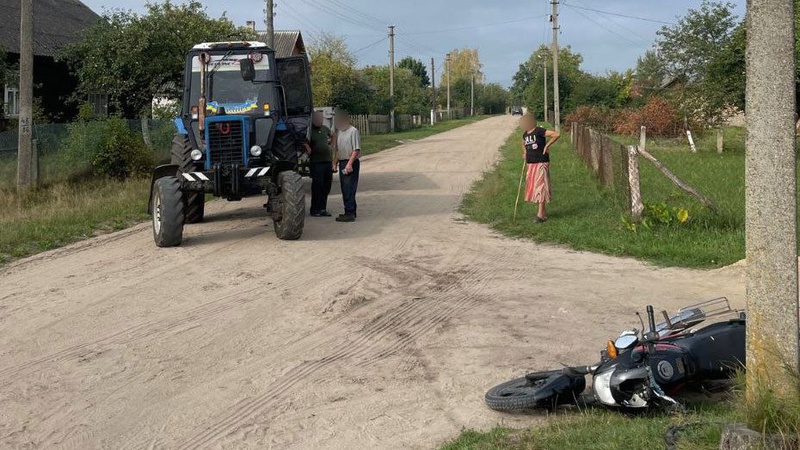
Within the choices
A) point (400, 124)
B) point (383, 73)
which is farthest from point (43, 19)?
point (383, 73)

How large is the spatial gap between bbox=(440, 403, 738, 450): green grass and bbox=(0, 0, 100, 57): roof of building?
24.1 m

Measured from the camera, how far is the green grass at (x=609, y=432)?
4461 mm

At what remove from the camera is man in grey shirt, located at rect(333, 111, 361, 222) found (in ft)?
45.9

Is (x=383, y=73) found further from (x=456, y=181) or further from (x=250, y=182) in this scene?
(x=250, y=182)

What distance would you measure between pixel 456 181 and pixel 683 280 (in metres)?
12.0

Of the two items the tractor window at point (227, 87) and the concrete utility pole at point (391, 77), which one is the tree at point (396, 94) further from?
the tractor window at point (227, 87)

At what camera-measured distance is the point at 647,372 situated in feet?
17.4

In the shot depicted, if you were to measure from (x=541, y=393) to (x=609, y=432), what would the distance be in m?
0.72

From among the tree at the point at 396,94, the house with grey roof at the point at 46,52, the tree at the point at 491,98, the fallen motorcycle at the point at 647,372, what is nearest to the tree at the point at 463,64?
the tree at the point at 491,98

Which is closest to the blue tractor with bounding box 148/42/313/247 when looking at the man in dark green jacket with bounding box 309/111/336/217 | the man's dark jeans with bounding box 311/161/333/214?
the man in dark green jacket with bounding box 309/111/336/217

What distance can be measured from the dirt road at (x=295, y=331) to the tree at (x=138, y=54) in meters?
13.1

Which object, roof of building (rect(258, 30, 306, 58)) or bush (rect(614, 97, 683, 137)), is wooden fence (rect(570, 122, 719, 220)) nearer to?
bush (rect(614, 97, 683, 137))

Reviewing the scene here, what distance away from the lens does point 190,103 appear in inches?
534

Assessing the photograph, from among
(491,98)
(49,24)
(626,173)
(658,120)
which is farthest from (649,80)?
(491,98)
